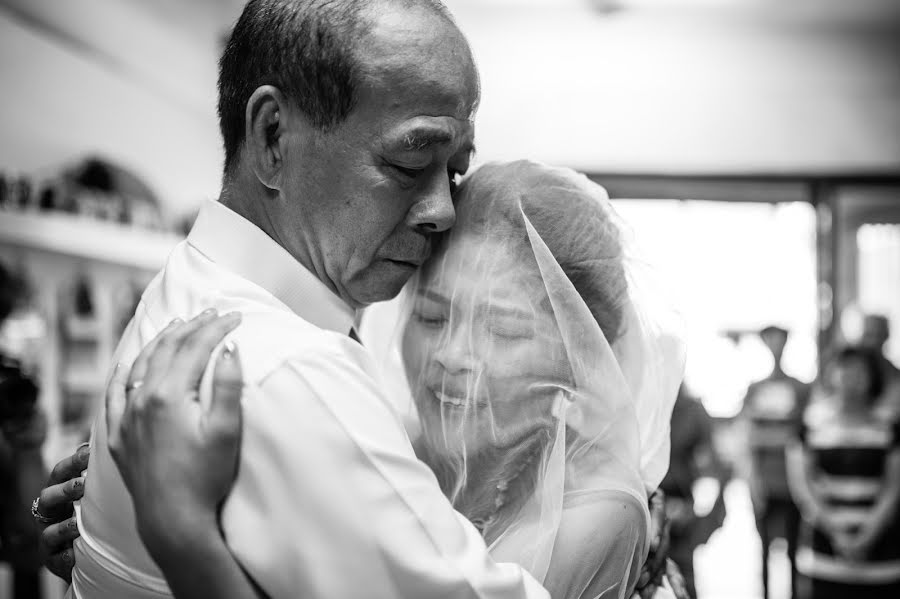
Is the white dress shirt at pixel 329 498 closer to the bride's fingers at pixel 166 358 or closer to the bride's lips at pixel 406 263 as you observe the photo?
the bride's fingers at pixel 166 358

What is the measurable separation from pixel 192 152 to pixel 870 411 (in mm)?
4532

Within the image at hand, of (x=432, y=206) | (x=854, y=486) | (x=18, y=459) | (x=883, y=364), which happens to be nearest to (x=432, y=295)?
(x=432, y=206)

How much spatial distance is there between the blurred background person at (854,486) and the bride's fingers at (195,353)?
Result: 14.7 feet

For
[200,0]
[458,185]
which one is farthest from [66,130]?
[458,185]

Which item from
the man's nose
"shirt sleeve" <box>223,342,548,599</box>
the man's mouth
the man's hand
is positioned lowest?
the man's hand

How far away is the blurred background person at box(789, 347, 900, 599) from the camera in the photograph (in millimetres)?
4672

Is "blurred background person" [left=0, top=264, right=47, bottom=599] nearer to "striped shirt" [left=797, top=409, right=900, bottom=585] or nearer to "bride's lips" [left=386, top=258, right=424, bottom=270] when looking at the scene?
"bride's lips" [left=386, top=258, right=424, bottom=270]

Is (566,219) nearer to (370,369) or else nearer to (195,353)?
(370,369)

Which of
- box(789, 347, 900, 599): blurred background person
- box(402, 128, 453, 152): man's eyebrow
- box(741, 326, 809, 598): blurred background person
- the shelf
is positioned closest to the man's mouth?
box(402, 128, 453, 152): man's eyebrow

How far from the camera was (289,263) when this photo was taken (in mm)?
1032

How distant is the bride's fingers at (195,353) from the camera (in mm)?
815

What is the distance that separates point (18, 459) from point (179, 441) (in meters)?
2.61

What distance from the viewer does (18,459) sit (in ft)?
10.1

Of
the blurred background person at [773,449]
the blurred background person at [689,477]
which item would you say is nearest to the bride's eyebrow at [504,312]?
the blurred background person at [689,477]
